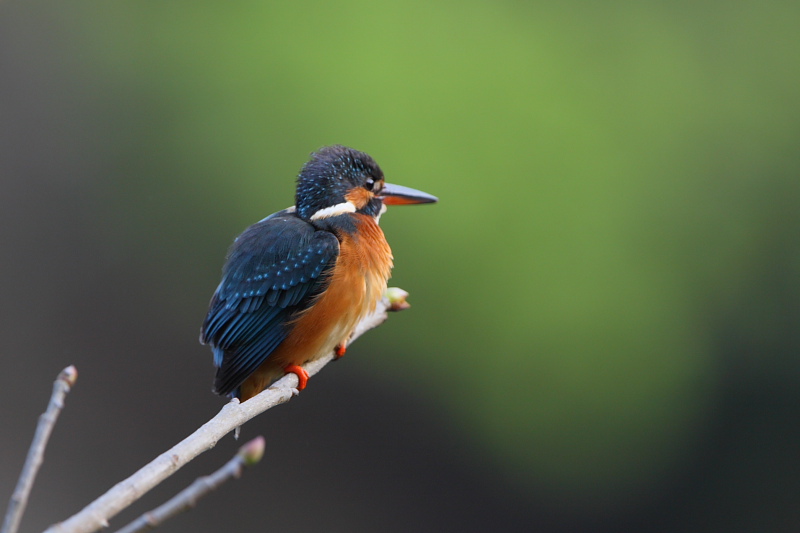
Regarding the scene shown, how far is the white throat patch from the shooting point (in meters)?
2.10

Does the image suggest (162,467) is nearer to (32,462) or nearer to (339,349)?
(32,462)

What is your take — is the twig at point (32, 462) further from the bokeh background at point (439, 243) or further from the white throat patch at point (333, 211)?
the bokeh background at point (439, 243)

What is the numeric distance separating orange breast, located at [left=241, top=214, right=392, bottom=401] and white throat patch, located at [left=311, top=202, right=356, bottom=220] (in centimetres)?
9

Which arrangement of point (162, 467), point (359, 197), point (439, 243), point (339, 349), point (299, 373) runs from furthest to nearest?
point (439, 243) < point (359, 197) < point (339, 349) < point (299, 373) < point (162, 467)

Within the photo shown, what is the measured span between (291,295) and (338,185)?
31 cm

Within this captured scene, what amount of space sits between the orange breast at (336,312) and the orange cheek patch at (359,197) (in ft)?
0.39

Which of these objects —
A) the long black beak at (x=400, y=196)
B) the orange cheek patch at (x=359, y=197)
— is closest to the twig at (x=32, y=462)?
the orange cheek patch at (x=359, y=197)

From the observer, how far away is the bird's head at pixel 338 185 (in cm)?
209

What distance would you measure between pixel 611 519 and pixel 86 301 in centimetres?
295

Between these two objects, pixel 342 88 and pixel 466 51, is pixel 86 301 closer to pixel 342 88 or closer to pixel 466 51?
pixel 342 88

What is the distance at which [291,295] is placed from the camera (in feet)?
6.50

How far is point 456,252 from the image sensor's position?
3701 millimetres

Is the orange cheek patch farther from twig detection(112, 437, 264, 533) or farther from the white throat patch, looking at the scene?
twig detection(112, 437, 264, 533)

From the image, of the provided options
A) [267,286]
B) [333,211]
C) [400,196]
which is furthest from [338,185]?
[267,286]
